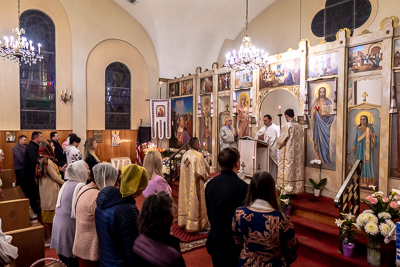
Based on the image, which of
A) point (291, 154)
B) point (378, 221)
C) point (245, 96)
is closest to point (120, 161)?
point (245, 96)

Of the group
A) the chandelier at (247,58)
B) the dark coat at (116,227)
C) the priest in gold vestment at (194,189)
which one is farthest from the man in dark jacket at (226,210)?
the chandelier at (247,58)

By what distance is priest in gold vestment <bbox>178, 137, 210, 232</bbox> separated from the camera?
5797mm

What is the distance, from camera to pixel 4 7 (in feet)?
33.0

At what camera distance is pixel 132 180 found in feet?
8.15

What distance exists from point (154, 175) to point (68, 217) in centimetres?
116

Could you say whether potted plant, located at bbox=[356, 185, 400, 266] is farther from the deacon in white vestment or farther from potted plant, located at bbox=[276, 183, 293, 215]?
the deacon in white vestment

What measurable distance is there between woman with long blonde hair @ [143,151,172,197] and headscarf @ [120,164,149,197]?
48.0 inches

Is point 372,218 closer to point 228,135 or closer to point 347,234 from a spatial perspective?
point 347,234

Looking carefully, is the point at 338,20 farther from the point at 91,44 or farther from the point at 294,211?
the point at 91,44

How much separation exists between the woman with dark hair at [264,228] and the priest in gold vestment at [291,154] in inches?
193

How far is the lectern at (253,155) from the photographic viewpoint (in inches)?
250

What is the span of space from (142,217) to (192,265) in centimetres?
324

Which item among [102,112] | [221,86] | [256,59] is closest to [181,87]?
[221,86]

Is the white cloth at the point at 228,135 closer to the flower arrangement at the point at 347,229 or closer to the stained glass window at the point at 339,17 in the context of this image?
the stained glass window at the point at 339,17
